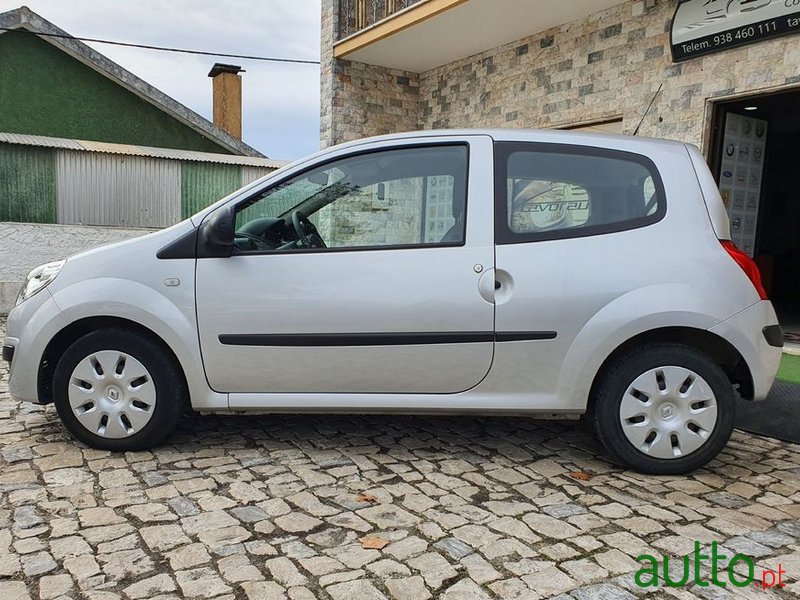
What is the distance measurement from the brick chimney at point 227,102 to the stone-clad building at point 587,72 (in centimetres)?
828

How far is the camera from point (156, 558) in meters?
2.40

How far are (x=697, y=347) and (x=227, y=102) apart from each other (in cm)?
1756

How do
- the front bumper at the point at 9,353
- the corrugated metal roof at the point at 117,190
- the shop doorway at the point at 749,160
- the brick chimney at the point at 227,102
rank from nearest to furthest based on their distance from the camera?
the front bumper at the point at 9,353 < the shop doorway at the point at 749,160 < the corrugated metal roof at the point at 117,190 < the brick chimney at the point at 227,102

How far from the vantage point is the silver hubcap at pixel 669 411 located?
10.6 ft

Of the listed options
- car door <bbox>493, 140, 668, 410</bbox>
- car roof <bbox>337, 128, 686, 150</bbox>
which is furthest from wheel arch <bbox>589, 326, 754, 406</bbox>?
car roof <bbox>337, 128, 686, 150</bbox>

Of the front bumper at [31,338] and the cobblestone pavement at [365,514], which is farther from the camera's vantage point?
the front bumper at [31,338]

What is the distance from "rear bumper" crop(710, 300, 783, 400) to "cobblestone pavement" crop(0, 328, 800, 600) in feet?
1.81

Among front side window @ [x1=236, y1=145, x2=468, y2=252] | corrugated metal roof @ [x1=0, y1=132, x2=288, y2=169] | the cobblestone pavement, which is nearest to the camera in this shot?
the cobblestone pavement

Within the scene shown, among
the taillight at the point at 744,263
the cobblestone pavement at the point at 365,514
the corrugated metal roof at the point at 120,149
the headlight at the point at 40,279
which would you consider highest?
the corrugated metal roof at the point at 120,149

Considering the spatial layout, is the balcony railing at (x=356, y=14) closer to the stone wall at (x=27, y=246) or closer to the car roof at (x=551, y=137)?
the stone wall at (x=27, y=246)

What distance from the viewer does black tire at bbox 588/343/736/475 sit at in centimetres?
325

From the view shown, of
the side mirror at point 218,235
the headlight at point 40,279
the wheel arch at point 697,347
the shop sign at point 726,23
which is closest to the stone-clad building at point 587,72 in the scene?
the shop sign at point 726,23

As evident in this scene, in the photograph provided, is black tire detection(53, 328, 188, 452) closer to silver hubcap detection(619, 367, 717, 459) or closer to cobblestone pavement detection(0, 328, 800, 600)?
cobblestone pavement detection(0, 328, 800, 600)

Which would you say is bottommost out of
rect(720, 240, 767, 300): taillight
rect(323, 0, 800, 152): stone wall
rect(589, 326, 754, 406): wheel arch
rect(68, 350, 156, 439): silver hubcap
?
rect(68, 350, 156, 439): silver hubcap
